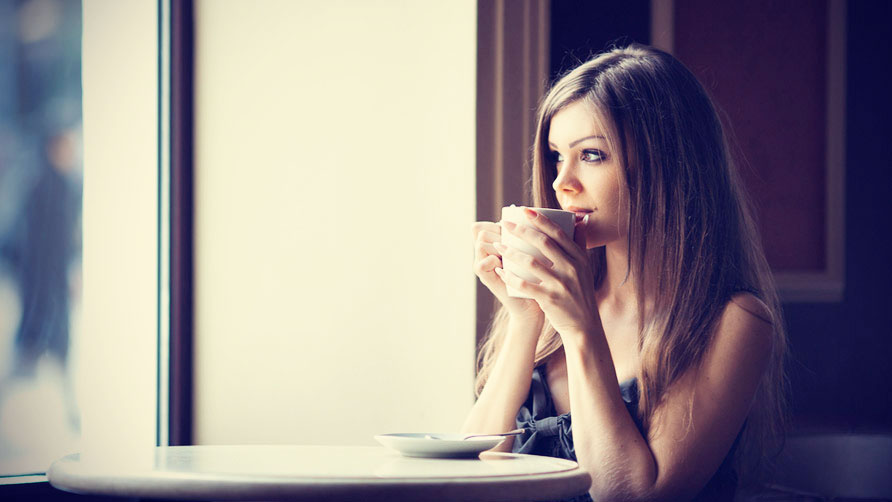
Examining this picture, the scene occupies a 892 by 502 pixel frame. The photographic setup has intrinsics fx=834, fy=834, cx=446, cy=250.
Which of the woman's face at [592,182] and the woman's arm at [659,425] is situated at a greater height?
the woman's face at [592,182]

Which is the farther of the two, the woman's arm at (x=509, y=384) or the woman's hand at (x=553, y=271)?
the woman's arm at (x=509, y=384)

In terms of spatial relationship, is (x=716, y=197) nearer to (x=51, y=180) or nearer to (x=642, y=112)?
(x=642, y=112)

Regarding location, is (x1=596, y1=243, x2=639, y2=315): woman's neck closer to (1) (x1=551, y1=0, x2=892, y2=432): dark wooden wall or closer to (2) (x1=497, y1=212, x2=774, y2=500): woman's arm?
(2) (x1=497, y1=212, x2=774, y2=500): woman's arm

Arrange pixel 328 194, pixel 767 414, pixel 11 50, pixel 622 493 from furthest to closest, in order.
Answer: pixel 328 194 → pixel 11 50 → pixel 767 414 → pixel 622 493

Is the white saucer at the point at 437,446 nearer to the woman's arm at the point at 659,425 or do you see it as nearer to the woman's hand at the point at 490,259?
the woman's arm at the point at 659,425

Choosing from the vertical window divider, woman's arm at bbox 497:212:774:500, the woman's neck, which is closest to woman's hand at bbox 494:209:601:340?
woman's arm at bbox 497:212:774:500

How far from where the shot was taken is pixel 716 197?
147cm

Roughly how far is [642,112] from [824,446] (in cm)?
110

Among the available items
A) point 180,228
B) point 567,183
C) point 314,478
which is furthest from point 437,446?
point 180,228

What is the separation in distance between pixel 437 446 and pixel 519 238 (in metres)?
0.34

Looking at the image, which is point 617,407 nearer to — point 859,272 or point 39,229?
point 39,229

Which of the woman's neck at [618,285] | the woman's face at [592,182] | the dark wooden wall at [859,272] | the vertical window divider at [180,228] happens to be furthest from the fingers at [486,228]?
the dark wooden wall at [859,272]

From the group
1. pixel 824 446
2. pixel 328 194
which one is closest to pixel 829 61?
pixel 824 446

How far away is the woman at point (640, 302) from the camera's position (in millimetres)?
1262
